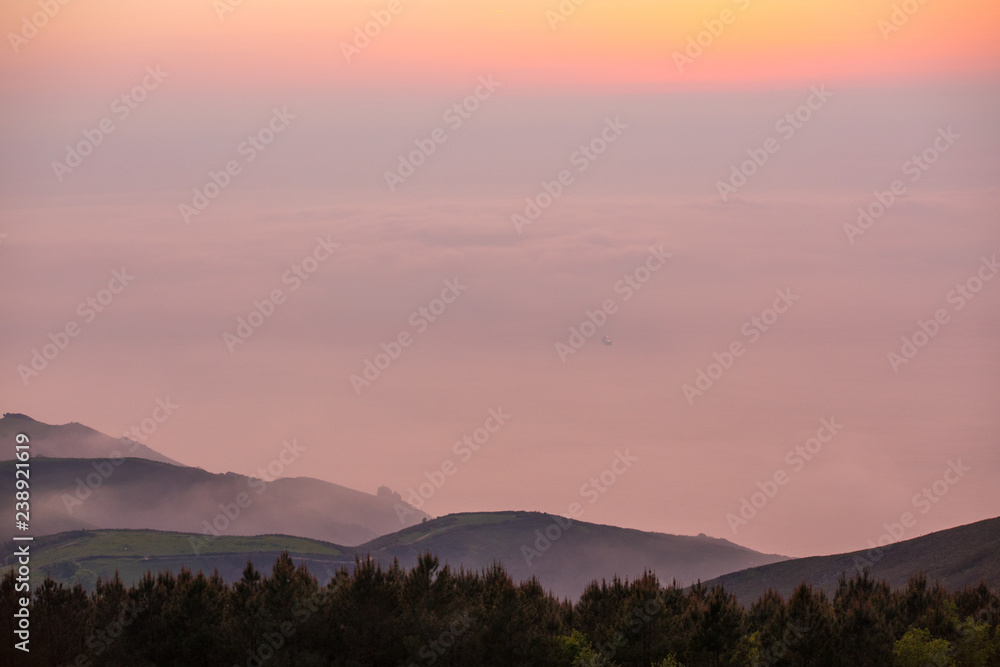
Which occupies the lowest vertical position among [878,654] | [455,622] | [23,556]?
[878,654]

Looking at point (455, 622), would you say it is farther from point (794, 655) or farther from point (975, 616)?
point (975, 616)

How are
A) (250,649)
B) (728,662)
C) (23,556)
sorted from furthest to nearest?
(250,649) < (728,662) < (23,556)

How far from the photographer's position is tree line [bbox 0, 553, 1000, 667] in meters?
75.1

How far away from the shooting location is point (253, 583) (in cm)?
8588

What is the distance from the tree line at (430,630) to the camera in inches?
2955

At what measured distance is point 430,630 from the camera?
77688mm

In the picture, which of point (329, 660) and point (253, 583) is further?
point (253, 583)

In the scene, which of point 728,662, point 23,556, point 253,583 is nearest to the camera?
point 23,556

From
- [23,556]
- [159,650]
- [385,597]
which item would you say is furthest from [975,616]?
[23,556]

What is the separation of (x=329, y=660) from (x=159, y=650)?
469 inches

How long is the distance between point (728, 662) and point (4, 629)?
48.4 meters

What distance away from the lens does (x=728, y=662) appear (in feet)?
240

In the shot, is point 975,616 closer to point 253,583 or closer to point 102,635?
point 253,583

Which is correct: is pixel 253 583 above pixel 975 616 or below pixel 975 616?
above
